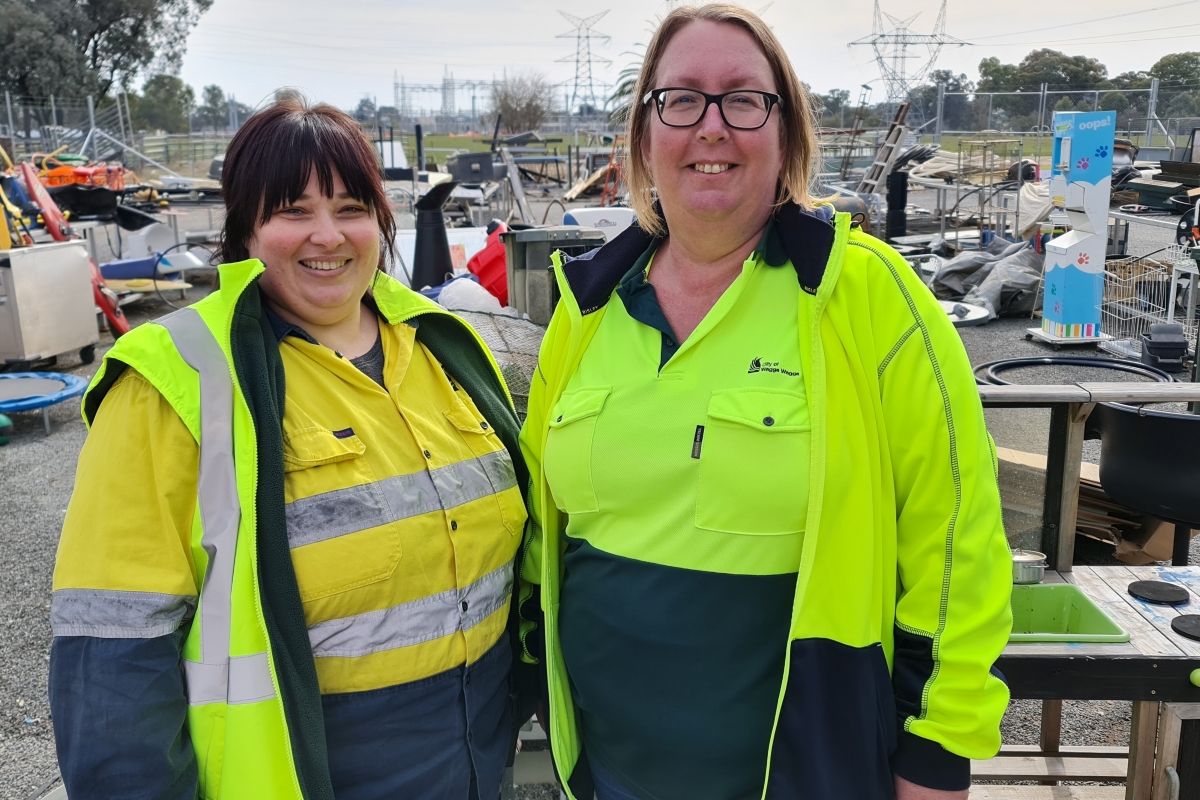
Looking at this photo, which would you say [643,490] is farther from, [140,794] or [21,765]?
[21,765]

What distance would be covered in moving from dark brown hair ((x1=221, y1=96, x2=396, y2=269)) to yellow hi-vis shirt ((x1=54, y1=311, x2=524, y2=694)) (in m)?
0.26

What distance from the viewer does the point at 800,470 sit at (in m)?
1.62

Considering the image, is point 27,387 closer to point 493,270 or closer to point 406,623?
point 493,270

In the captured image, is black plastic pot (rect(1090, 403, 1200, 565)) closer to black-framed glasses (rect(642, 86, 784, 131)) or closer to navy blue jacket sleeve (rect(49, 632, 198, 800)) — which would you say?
black-framed glasses (rect(642, 86, 784, 131))

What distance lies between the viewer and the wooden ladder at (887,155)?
16078 mm

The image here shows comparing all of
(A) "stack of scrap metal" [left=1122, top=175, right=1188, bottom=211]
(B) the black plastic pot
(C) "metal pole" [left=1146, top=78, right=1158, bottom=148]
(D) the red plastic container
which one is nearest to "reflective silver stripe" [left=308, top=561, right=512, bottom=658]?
(B) the black plastic pot

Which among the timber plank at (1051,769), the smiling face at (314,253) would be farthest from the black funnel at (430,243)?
the smiling face at (314,253)

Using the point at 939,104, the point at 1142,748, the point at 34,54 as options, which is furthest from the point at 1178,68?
the point at 34,54

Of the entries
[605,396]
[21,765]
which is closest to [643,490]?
[605,396]

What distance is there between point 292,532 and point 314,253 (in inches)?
20.6

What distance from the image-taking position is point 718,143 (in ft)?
5.87

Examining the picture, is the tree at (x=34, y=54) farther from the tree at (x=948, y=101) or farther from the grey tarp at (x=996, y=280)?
the grey tarp at (x=996, y=280)

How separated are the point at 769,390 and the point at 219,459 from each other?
89cm

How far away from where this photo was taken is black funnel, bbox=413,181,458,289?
8.19m
